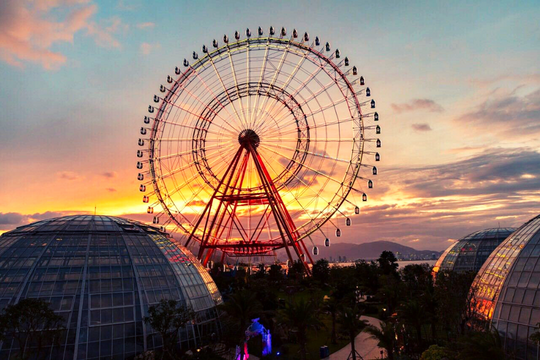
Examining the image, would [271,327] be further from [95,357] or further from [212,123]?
[212,123]

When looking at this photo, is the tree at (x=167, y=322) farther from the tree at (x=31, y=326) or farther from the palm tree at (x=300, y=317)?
the palm tree at (x=300, y=317)

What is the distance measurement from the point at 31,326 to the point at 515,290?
34.1 meters

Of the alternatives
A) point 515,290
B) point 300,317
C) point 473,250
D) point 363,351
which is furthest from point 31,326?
point 473,250

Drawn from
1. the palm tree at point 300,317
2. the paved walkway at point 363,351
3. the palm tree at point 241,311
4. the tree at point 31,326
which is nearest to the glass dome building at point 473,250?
the paved walkway at point 363,351

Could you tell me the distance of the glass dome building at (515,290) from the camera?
91.0ft

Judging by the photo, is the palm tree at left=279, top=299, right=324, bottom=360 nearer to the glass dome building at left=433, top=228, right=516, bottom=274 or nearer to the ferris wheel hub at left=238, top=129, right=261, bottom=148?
the ferris wheel hub at left=238, top=129, right=261, bottom=148

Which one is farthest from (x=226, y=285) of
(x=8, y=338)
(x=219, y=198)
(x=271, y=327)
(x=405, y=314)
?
(x=8, y=338)

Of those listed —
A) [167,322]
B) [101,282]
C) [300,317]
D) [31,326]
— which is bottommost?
[300,317]

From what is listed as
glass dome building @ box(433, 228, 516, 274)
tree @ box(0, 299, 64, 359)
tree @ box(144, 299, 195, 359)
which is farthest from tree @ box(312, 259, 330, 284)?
tree @ box(0, 299, 64, 359)

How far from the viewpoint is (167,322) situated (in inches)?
1203

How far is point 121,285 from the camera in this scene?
115ft

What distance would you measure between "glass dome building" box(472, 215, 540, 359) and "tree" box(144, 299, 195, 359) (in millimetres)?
22863

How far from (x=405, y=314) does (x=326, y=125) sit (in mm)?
32830

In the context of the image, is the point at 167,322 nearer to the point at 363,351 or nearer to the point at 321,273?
the point at 363,351
